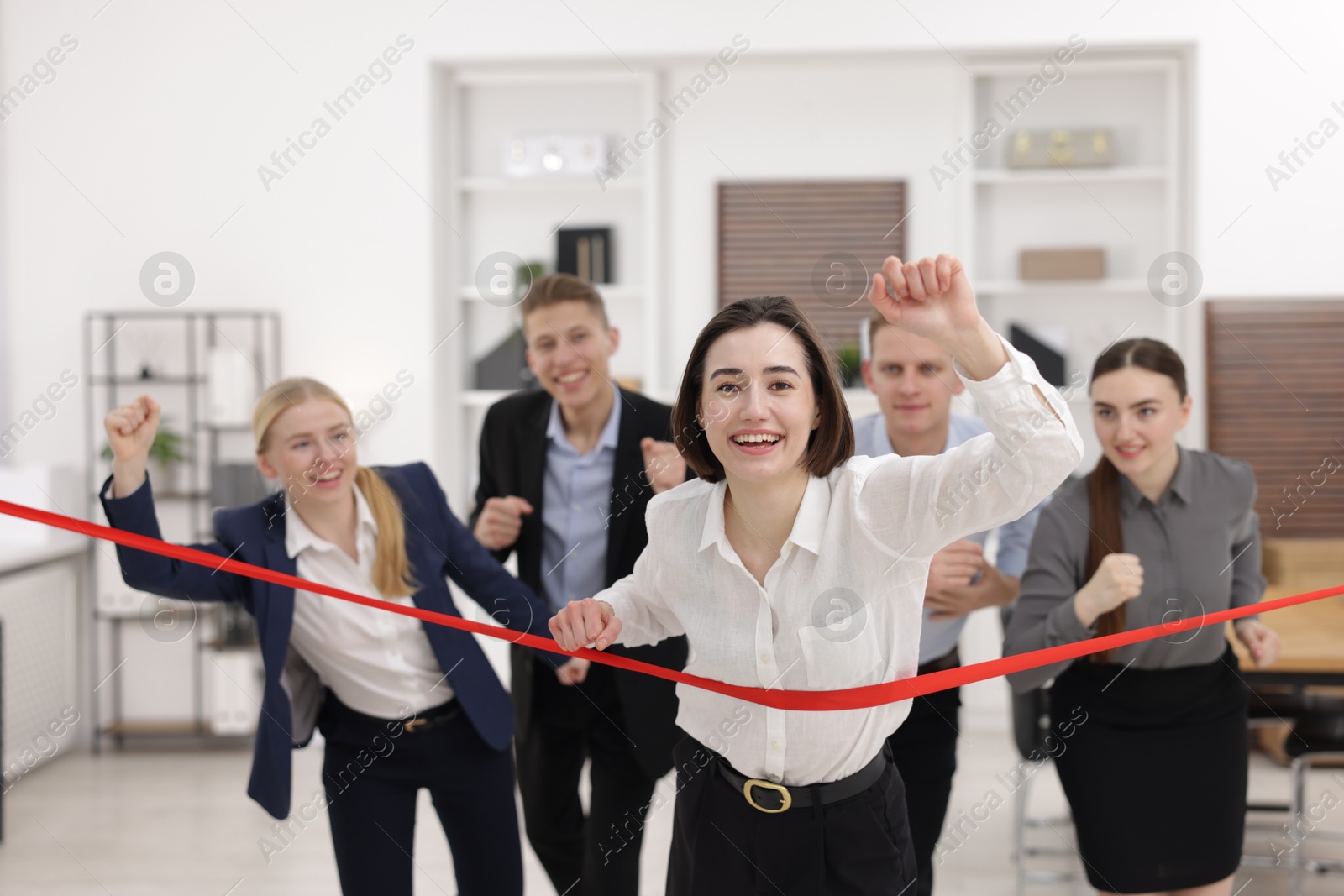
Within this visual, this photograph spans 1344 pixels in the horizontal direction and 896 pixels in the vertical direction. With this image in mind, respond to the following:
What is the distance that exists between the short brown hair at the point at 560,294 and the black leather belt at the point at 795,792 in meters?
1.26

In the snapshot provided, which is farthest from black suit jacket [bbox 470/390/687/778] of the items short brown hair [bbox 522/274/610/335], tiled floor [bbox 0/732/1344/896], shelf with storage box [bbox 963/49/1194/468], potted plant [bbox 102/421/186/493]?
shelf with storage box [bbox 963/49/1194/468]

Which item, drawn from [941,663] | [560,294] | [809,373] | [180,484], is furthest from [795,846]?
[180,484]

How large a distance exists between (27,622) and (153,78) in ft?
8.40

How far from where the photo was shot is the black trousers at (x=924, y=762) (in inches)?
87.7

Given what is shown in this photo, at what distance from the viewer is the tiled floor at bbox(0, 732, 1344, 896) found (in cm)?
350

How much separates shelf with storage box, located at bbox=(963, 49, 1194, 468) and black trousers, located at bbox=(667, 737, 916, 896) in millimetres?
3629

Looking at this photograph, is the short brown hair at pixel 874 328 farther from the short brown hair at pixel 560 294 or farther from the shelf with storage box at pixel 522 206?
the shelf with storage box at pixel 522 206

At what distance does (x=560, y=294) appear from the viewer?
2482 mm

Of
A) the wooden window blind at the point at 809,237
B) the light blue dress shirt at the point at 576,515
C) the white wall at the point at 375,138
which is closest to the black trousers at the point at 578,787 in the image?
the light blue dress shirt at the point at 576,515

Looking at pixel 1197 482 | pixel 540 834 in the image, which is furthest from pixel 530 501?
pixel 1197 482

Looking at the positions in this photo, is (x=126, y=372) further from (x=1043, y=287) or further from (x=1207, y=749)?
(x=1207, y=749)

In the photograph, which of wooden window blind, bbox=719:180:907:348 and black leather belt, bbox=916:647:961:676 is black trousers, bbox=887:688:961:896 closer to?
black leather belt, bbox=916:647:961:676

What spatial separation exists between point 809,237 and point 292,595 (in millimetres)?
3561

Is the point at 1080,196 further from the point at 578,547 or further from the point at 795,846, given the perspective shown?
the point at 795,846
